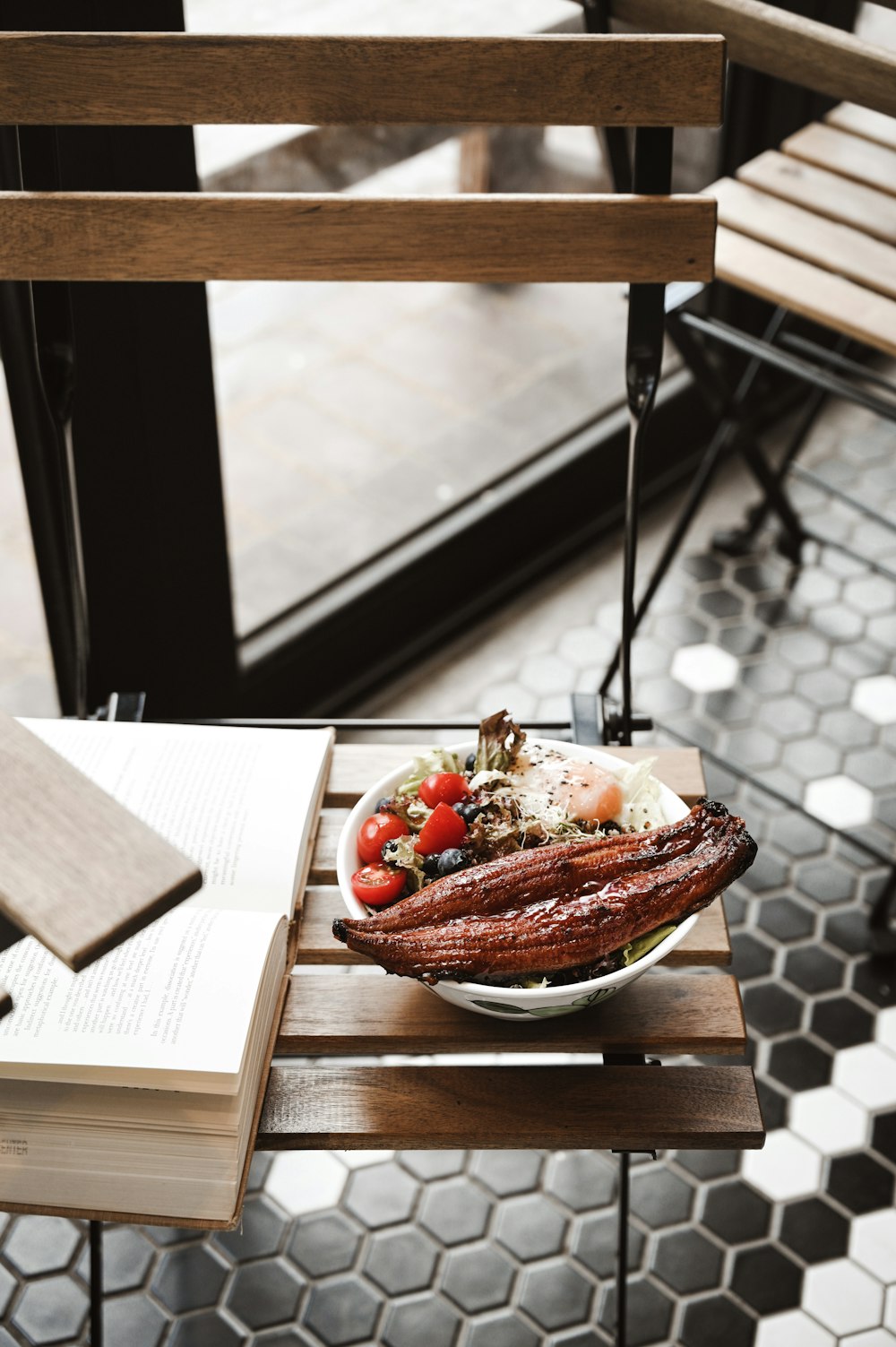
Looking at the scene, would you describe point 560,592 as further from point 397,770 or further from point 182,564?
point 397,770

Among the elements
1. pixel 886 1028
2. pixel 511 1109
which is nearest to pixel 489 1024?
pixel 511 1109

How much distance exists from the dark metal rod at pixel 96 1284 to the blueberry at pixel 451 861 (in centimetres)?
61

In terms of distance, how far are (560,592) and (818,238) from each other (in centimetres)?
103

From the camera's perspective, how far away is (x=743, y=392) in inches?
98.1

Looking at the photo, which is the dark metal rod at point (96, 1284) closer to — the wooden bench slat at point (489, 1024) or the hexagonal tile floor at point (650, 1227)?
the hexagonal tile floor at point (650, 1227)

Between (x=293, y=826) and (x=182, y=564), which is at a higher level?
(x=293, y=826)

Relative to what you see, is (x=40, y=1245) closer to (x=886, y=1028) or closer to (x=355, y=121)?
(x=886, y=1028)

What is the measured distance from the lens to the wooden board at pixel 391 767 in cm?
145

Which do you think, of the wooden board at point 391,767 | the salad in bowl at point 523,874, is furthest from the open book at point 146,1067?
the wooden board at point 391,767

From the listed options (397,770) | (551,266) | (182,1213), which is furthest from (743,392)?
(182,1213)

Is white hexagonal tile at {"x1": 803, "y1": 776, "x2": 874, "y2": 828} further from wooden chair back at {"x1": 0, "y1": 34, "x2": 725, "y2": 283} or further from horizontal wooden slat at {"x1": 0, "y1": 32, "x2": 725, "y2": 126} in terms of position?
horizontal wooden slat at {"x1": 0, "y1": 32, "x2": 725, "y2": 126}

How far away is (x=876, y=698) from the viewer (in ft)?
8.56

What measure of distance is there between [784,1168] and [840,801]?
696 mm

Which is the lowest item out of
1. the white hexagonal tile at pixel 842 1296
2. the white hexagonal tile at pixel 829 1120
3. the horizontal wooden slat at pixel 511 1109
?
the white hexagonal tile at pixel 842 1296
